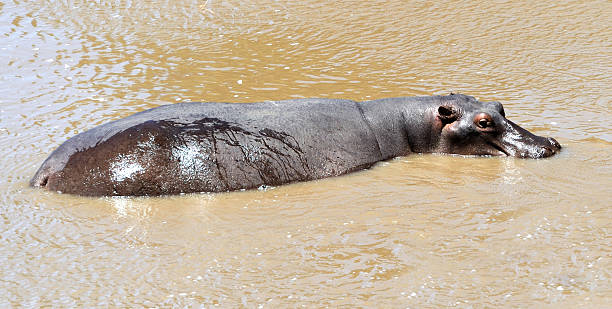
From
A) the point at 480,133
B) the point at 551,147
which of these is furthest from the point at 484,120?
the point at 551,147

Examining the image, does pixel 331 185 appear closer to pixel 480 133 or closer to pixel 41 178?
pixel 480 133

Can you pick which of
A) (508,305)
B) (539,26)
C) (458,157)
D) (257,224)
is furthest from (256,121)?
(539,26)

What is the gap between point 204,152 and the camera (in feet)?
24.8

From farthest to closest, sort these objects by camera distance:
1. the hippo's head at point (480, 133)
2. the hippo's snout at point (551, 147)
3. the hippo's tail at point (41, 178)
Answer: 1. the hippo's head at point (480, 133)
2. the hippo's snout at point (551, 147)
3. the hippo's tail at point (41, 178)

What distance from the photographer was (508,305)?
5.34 metres

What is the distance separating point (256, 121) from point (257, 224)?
1.44 meters

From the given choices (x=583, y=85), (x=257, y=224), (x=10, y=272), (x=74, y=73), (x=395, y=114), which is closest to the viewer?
(x=10, y=272)

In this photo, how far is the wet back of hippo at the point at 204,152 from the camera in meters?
7.46

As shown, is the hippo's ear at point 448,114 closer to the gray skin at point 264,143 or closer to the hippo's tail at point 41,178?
the gray skin at point 264,143

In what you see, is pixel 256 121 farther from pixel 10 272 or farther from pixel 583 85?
pixel 583 85

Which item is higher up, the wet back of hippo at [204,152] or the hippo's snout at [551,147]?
the wet back of hippo at [204,152]

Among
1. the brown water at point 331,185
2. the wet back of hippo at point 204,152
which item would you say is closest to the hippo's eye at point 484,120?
the brown water at point 331,185

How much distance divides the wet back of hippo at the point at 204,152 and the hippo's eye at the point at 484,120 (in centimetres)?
132

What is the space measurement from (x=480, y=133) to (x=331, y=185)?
6.46ft
